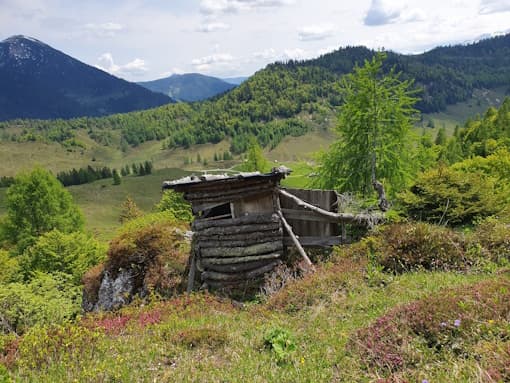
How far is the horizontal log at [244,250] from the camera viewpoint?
12797mm

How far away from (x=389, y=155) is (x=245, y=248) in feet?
26.0

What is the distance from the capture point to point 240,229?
41.9 feet

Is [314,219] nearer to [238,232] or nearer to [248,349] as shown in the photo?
[238,232]

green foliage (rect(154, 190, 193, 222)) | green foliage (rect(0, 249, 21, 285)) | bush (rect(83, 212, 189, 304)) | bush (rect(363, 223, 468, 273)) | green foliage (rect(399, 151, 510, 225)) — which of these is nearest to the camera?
bush (rect(363, 223, 468, 273))

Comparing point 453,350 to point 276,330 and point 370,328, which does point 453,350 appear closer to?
point 370,328

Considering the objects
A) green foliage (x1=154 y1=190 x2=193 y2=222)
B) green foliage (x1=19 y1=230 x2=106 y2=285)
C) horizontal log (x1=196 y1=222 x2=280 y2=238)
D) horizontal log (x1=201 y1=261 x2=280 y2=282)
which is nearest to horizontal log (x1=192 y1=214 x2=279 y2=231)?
horizontal log (x1=196 y1=222 x2=280 y2=238)

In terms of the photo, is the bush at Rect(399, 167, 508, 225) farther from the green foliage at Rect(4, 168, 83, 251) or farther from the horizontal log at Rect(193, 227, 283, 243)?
the green foliage at Rect(4, 168, 83, 251)

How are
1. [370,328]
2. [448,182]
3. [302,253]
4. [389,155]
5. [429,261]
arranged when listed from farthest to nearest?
[389,155]
[302,253]
[448,182]
[429,261]
[370,328]

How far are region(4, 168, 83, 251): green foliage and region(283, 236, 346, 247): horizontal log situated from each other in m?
32.6

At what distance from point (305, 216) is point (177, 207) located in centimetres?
2925

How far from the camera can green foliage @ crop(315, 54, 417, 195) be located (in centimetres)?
1588

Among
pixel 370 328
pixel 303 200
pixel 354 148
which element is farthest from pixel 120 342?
pixel 354 148

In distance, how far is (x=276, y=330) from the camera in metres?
6.36

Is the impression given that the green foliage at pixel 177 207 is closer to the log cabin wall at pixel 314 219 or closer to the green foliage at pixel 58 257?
the green foliage at pixel 58 257
